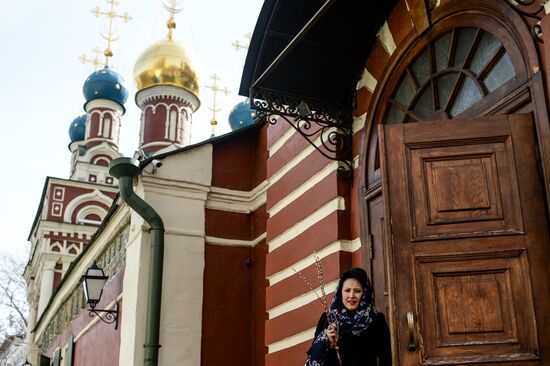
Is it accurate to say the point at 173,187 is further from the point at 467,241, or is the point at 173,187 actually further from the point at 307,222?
the point at 467,241

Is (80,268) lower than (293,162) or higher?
higher

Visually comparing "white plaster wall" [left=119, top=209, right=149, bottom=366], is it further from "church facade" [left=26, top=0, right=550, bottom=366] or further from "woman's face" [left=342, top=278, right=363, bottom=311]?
"woman's face" [left=342, top=278, right=363, bottom=311]

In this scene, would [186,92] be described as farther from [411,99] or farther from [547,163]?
[547,163]

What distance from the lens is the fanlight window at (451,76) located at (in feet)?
15.9

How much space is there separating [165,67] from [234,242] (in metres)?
11.8

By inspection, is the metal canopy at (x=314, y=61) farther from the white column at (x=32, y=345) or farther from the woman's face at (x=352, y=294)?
the white column at (x=32, y=345)

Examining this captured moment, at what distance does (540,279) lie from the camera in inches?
156

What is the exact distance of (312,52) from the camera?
19.9ft

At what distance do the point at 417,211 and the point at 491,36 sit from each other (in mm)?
1437

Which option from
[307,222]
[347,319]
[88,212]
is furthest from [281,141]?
[88,212]

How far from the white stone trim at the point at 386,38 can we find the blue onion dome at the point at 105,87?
23601 millimetres

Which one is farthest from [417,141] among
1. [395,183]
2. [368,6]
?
[368,6]

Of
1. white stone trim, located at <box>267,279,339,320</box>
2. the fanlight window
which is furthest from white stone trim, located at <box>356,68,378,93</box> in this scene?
white stone trim, located at <box>267,279,339,320</box>

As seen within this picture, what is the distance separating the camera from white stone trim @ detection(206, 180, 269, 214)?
895 cm
